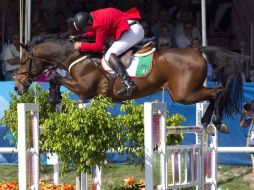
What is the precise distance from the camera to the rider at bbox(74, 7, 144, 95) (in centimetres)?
992

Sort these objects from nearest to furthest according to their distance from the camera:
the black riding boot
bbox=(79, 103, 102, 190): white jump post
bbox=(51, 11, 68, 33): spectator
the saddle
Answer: bbox=(79, 103, 102, 190): white jump post, the black riding boot, the saddle, bbox=(51, 11, 68, 33): spectator

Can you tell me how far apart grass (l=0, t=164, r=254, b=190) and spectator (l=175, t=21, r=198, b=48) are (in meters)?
3.23

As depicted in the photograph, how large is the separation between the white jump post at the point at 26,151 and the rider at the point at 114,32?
209 cm

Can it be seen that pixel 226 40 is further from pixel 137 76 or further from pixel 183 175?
pixel 183 175

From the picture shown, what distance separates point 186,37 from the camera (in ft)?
48.9

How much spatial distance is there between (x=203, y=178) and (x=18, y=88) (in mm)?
2624

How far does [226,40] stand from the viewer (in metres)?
15.9

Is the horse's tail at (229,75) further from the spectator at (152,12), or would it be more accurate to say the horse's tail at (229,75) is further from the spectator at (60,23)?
the spectator at (60,23)

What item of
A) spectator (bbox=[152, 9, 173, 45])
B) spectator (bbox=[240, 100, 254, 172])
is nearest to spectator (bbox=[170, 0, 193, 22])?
spectator (bbox=[152, 9, 173, 45])

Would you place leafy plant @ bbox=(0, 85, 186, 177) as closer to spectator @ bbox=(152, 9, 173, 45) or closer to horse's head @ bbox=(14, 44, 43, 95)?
horse's head @ bbox=(14, 44, 43, 95)

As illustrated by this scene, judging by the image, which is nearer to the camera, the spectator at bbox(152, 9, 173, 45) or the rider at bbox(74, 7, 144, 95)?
the rider at bbox(74, 7, 144, 95)

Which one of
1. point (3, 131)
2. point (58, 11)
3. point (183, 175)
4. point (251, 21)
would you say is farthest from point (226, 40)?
point (183, 175)

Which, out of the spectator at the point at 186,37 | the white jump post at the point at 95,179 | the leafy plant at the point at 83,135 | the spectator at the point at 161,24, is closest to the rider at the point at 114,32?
the white jump post at the point at 95,179

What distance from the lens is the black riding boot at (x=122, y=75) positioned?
10078 mm
